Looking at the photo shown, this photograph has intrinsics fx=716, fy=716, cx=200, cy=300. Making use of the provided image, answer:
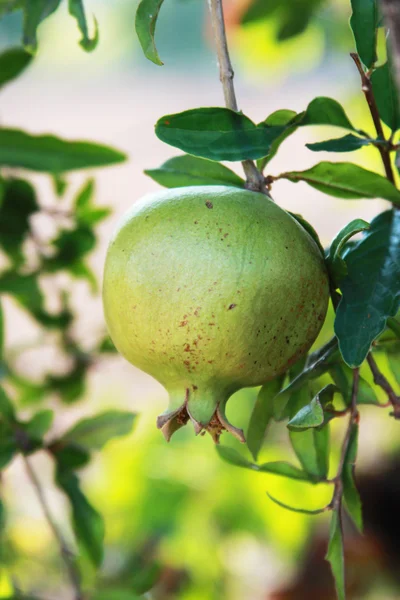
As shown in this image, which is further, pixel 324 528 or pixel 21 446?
pixel 324 528

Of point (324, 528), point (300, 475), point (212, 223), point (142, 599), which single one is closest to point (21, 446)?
point (142, 599)

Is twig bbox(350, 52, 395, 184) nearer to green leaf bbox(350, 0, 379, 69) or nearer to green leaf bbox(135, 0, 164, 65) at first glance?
green leaf bbox(350, 0, 379, 69)

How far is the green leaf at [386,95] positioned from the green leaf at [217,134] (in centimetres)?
12

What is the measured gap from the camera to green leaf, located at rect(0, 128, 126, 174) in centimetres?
90

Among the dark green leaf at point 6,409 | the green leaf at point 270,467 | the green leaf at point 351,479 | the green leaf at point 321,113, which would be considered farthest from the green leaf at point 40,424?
the green leaf at point 321,113

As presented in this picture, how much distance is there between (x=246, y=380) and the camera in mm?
560

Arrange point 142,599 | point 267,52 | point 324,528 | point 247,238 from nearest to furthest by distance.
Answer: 1. point 247,238
2. point 142,599
3. point 267,52
4. point 324,528

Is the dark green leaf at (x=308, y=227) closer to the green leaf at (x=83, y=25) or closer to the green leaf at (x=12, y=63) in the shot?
the green leaf at (x=83, y=25)

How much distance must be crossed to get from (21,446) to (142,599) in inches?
9.3

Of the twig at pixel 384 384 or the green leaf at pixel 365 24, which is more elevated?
the green leaf at pixel 365 24

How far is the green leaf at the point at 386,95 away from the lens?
24.5 inches

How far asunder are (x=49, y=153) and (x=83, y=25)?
0.25m

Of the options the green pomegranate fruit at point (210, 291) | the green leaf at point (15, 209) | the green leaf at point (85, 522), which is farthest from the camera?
the green leaf at point (15, 209)

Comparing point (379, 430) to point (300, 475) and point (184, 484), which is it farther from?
point (300, 475)
